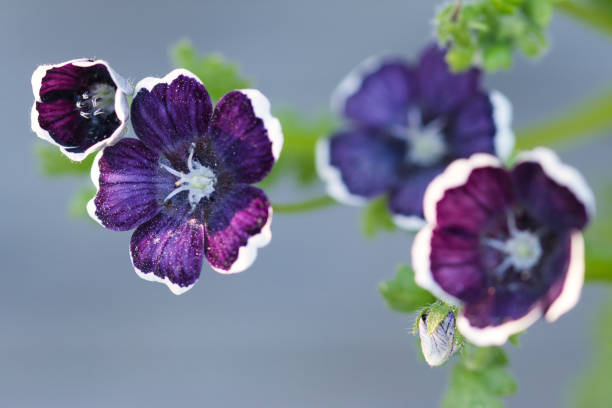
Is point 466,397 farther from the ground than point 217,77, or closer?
closer

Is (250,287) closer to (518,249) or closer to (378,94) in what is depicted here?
(378,94)

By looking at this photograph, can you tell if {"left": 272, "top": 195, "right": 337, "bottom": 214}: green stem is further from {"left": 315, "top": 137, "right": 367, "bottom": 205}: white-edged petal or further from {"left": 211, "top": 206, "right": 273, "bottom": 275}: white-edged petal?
{"left": 211, "top": 206, "right": 273, "bottom": 275}: white-edged petal

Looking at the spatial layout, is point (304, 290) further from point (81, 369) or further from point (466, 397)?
point (466, 397)

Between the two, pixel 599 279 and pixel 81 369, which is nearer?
pixel 599 279

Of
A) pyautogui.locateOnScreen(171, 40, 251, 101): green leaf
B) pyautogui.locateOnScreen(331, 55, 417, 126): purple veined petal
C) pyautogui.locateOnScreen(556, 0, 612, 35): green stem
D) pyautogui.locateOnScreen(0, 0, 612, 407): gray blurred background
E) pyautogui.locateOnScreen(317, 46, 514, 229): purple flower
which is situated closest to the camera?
pyautogui.locateOnScreen(171, 40, 251, 101): green leaf

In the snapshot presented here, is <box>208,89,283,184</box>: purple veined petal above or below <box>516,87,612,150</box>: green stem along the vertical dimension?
above

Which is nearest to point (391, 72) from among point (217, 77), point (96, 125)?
point (217, 77)

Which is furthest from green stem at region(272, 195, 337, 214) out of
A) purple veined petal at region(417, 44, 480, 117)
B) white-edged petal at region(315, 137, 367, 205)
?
purple veined petal at region(417, 44, 480, 117)

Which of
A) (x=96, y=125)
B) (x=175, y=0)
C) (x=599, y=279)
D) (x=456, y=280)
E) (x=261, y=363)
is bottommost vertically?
(x=261, y=363)
